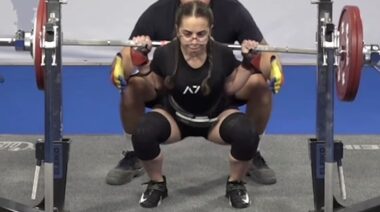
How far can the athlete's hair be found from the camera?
2533mm

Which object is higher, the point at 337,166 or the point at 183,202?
the point at 337,166

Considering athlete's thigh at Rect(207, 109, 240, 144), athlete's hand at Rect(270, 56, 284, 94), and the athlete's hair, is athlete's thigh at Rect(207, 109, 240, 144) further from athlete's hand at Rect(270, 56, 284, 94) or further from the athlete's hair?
athlete's hand at Rect(270, 56, 284, 94)

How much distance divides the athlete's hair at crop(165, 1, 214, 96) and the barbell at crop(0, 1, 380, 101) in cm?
23

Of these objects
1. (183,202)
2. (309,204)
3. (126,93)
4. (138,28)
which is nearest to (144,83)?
(126,93)

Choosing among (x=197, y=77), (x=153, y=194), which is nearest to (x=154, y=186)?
(x=153, y=194)

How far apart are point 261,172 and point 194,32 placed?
783 mm

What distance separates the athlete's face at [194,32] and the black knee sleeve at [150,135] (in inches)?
12.7

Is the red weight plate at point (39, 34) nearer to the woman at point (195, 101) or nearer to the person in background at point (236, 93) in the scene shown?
the woman at point (195, 101)

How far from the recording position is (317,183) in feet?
7.77

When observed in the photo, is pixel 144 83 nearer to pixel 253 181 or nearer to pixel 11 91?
pixel 253 181

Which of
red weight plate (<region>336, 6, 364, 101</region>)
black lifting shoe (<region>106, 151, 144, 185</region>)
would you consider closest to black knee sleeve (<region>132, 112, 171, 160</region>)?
black lifting shoe (<region>106, 151, 144, 185</region>)

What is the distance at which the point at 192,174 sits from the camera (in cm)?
306

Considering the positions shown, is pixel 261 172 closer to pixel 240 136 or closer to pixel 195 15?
pixel 240 136

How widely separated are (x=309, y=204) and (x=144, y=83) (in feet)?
2.75
